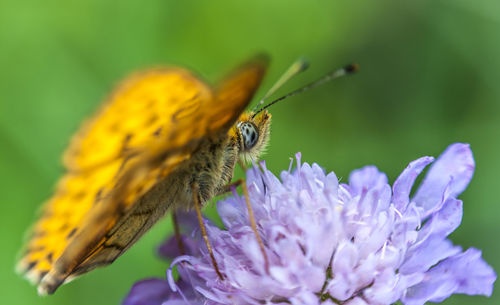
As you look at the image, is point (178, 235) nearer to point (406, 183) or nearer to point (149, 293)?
point (149, 293)

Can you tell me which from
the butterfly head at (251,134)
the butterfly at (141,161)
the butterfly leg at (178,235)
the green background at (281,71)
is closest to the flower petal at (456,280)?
the butterfly at (141,161)

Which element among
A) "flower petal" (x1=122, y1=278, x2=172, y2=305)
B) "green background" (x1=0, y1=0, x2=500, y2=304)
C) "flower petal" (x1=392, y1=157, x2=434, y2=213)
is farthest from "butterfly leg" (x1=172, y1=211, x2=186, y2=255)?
"green background" (x1=0, y1=0, x2=500, y2=304)

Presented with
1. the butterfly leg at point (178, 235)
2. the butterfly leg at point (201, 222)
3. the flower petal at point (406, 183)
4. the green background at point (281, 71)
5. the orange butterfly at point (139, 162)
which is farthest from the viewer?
the green background at point (281, 71)

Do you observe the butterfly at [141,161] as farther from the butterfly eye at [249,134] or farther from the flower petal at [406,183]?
the flower petal at [406,183]

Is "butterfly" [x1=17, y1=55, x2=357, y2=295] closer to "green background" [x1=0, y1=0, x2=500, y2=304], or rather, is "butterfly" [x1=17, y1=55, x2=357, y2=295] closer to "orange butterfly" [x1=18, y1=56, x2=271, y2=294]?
"orange butterfly" [x1=18, y1=56, x2=271, y2=294]

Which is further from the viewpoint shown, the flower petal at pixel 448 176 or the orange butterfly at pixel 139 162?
the flower petal at pixel 448 176

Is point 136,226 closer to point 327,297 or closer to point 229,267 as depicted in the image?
point 229,267

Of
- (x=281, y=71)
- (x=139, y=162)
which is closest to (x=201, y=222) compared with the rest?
(x=139, y=162)

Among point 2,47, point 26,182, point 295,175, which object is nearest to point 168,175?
point 295,175
